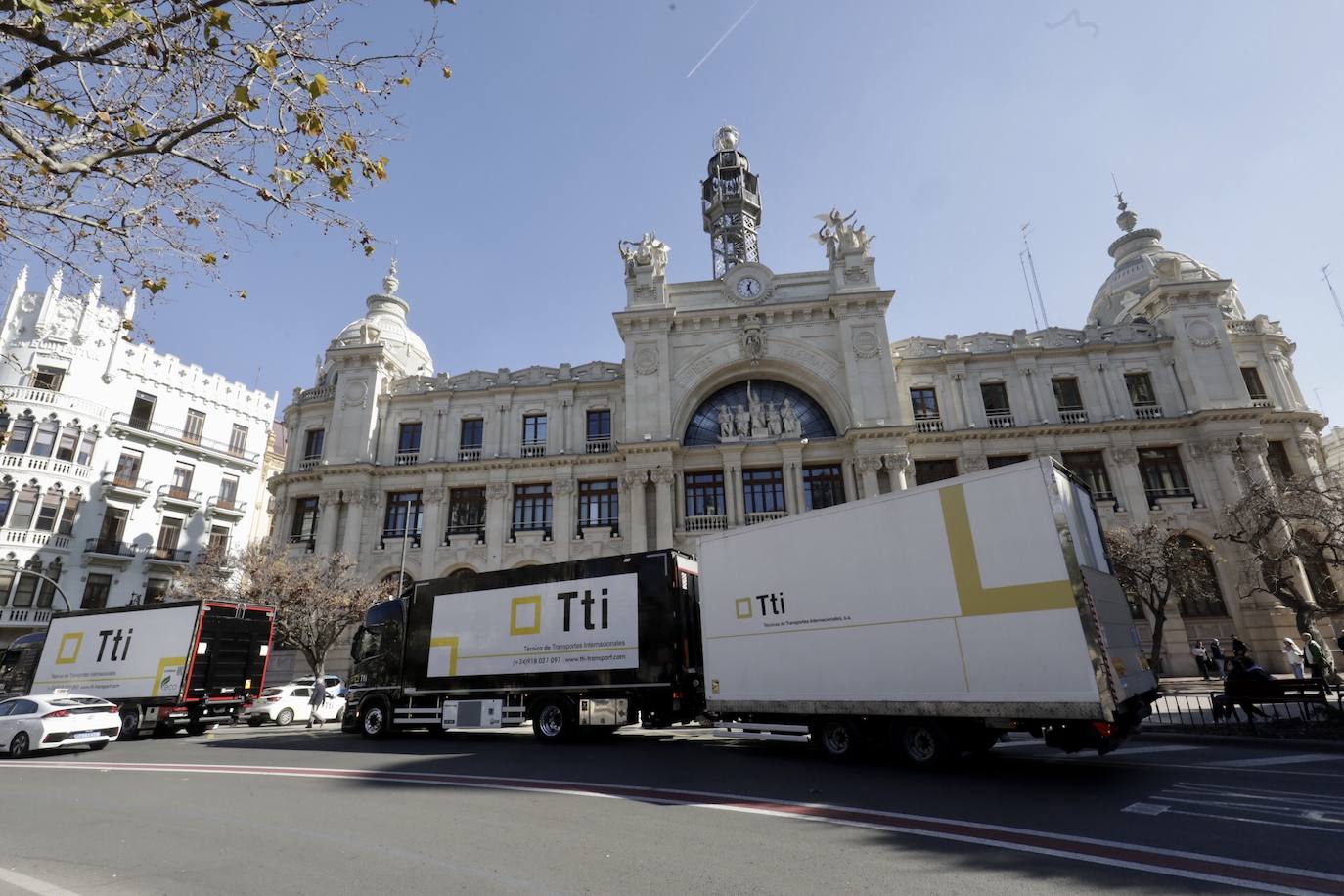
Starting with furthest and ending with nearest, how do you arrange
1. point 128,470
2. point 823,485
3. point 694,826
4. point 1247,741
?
point 128,470 < point 823,485 < point 1247,741 < point 694,826

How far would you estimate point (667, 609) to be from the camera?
13.3 meters

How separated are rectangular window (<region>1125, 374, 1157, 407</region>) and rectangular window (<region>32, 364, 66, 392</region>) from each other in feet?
184

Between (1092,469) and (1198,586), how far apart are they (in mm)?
6691

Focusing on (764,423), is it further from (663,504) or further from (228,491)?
(228,491)

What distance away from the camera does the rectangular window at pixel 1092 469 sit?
29.7m

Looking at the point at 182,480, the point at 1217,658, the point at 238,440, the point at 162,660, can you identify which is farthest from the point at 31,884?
the point at 238,440

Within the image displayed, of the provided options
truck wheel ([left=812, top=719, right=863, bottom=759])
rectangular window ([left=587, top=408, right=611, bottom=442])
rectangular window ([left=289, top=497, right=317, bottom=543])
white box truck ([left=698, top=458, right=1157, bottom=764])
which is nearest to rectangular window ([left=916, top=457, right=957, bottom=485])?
rectangular window ([left=587, top=408, right=611, bottom=442])

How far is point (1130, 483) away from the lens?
96.0ft

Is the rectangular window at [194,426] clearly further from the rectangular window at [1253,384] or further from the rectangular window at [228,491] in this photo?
the rectangular window at [1253,384]

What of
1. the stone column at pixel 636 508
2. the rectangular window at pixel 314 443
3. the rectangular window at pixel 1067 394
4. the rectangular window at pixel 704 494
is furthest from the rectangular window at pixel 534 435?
the rectangular window at pixel 1067 394

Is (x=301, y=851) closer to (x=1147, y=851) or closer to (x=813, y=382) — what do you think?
(x=1147, y=851)

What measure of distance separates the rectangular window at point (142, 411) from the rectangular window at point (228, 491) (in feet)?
17.0

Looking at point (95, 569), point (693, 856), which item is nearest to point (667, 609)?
point (693, 856)

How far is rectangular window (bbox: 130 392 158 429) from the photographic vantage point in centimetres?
3710
